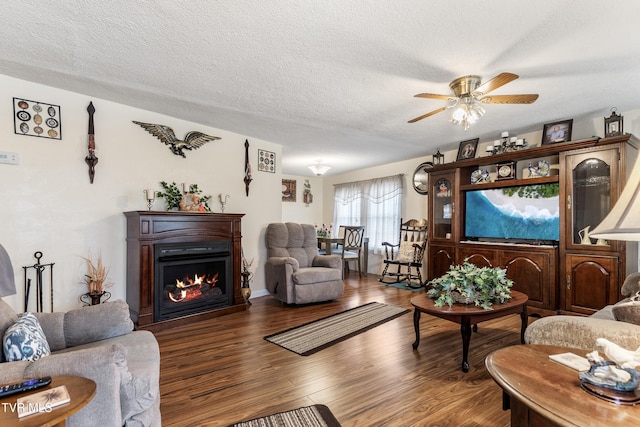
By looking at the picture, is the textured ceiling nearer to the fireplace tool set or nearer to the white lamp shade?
the white lamp shade

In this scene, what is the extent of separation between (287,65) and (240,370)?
239 cm

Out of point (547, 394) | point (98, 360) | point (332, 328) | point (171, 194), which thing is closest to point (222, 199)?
point (171, 194)

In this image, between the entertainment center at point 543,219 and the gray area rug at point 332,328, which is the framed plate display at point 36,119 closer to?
the gray area rug at point 332,328

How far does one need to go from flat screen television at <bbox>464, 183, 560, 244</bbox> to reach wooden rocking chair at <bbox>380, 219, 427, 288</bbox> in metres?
0.95

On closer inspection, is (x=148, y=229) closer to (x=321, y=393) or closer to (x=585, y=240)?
(x=321, y=393)

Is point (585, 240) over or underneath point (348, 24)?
underneath

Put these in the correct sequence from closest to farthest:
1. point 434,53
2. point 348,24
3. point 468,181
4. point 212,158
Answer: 1. point 348,24
2. point 434,53
3. point 212,158
4. point 468,181

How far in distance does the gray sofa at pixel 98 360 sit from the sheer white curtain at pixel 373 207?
5.01 metres

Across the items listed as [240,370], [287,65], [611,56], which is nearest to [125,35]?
[287,65]

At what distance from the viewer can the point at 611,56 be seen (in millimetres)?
2246

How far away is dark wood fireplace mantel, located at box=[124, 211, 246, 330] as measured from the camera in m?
3.10

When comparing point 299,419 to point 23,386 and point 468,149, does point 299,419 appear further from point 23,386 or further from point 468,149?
point 468,149

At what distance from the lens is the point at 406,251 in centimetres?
552

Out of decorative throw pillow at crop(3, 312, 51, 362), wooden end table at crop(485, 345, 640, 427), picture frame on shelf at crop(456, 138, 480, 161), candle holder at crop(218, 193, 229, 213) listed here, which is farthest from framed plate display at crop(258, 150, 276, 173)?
wooden end table at crop(485, 345, 640, 427)
